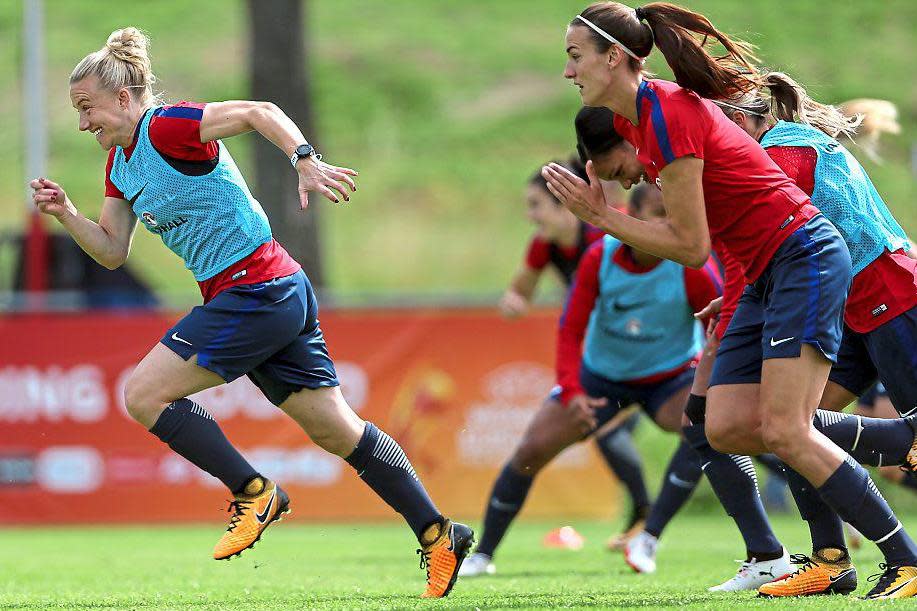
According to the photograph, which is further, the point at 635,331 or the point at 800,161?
the point at 635,331

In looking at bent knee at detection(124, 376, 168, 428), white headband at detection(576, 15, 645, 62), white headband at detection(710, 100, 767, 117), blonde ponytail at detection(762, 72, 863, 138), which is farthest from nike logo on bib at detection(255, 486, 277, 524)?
blonde ponytail at detection(762, 72, 863, 138)

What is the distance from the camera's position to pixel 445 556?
16.8 ft

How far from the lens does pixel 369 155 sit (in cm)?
3150

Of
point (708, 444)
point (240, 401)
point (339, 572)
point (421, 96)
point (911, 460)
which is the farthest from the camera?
point (421, 96)

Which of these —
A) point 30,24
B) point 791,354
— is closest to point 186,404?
point 791,354

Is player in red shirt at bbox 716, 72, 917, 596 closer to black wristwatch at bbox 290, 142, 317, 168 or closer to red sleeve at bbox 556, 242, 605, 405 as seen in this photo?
black wristwatch at bbox 290, 142, 317, 168

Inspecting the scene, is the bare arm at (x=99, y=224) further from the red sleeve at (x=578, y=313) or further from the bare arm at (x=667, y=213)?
the red sleeve at (x=578, y=313)

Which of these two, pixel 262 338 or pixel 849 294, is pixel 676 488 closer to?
pixel 849 294

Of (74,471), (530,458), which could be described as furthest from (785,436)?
(74,471)

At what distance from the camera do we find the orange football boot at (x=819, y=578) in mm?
4941

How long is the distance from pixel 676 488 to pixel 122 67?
11.2 feet

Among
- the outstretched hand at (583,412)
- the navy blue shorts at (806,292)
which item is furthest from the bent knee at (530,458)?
the navy blue shorts at (806,292)

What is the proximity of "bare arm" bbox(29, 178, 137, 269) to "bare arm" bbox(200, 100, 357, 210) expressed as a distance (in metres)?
0.61

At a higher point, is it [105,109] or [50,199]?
[105,109]
